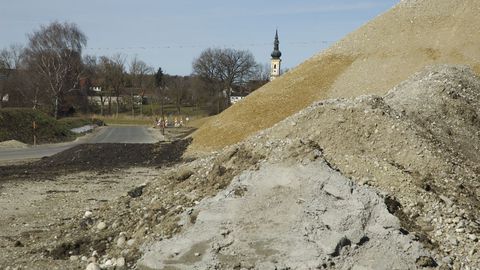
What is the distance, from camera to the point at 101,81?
81.6m

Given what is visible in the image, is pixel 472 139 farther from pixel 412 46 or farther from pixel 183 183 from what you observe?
pixel 412 46

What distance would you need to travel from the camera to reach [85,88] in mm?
73000

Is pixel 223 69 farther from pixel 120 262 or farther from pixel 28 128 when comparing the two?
pixel 120 262

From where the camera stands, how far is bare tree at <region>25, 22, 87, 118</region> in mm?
54938

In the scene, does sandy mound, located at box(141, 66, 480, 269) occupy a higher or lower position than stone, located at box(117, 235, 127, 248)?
higher

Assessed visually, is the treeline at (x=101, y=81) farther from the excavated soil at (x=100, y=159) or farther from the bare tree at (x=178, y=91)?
the excavated soil at (x=100, y=159)

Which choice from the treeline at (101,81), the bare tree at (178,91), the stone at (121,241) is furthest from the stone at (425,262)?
the bare tree at (178,91)

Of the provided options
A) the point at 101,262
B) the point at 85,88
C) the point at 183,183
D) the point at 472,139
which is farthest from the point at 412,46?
the point at 85,88

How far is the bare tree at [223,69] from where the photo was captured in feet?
275

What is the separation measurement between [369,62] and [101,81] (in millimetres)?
59925

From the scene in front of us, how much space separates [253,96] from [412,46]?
10.3 meters

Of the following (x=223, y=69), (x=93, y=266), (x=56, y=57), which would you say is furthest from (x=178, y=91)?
(x=93, y=266)

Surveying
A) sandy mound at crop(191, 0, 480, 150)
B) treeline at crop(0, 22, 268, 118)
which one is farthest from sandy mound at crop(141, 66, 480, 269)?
treeline at crop(0, 22, 268, 118)

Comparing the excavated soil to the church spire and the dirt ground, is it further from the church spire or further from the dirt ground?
the church spire
